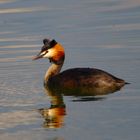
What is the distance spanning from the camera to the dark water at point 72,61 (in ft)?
39.3

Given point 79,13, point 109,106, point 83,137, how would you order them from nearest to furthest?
point 83,137 < point 109,106 < point 79,13

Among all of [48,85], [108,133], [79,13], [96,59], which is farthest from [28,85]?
[79,13]

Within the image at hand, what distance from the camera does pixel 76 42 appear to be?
63.3 feet

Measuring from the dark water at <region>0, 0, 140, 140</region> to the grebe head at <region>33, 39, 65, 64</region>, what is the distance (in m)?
0.41

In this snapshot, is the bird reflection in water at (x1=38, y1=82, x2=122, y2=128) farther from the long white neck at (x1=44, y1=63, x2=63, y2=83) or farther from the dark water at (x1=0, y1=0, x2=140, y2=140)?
→ the long white neck at (x1=44, y1=63, x2=63, y2=83)

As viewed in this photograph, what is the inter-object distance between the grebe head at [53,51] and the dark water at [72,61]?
0.41m

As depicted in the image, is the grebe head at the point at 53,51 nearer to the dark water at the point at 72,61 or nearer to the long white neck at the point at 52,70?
the long white neck at the point at 52,70

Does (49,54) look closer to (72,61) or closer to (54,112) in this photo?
(72,61)

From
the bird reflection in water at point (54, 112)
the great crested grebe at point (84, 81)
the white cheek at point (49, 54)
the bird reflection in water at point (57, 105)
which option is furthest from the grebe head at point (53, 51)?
the bird reflection in water at point (54, 112)

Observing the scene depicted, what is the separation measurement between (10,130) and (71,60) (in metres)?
5.73

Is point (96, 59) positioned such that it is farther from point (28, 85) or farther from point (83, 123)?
point (83, 123)

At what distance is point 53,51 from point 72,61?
110cm

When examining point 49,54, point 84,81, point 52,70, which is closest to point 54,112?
point 84,81

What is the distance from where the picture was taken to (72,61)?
690 inches
